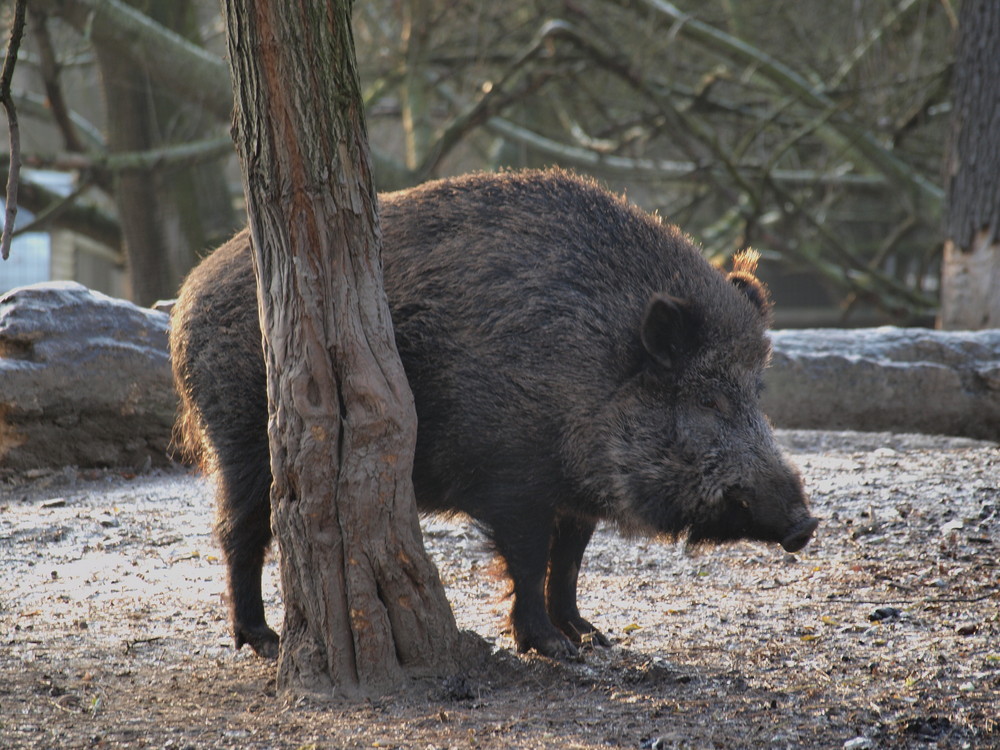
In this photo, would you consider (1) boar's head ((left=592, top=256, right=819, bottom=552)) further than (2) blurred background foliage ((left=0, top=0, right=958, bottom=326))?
No

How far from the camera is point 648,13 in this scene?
1153cm

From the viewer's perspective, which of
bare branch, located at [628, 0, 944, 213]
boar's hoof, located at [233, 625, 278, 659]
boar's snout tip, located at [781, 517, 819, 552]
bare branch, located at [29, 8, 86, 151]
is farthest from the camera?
bare branch, located at [628, 0, 944, 213]

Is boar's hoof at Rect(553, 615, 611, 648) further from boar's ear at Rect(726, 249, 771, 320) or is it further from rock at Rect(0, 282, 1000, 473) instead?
rock at Rect(0, 282, 1000, 473)

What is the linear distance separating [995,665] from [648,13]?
9.34m

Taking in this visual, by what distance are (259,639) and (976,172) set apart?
8.16m

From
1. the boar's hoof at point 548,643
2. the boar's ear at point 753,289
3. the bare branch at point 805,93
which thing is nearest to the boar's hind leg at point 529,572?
the boar's hoof at point 548,643

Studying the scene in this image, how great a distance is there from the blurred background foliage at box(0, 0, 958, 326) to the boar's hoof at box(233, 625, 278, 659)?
22.6 feet

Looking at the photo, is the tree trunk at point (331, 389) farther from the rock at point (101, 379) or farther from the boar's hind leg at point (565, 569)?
the rock at point (101, 379)

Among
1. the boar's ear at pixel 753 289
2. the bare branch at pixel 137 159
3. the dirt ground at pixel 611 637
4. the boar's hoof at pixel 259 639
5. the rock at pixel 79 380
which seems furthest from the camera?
the bare branch at pixel 137 159

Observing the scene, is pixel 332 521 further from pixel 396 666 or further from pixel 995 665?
pixel 995 665

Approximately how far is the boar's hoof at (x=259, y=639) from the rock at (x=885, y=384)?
4.66 meters

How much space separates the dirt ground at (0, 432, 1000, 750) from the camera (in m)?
3.10

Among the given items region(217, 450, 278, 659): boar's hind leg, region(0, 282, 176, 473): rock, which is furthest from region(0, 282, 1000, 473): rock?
region(217, 450, 278, 659): boar's hind leg

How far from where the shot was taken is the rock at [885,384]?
307 inches
